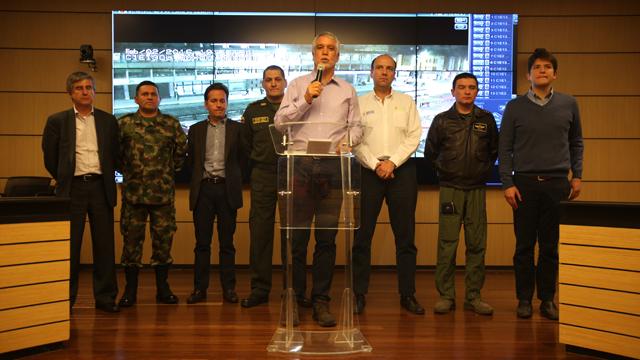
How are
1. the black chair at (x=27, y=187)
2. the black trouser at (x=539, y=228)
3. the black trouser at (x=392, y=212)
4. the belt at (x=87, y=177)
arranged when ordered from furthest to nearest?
the black chair at (x=27, y=187)
the black trouser at (x=392, y=212)
the belt at (x=87, y=177)
the black trouser at (x=539, y=228)

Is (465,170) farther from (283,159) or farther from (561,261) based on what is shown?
(283,159)

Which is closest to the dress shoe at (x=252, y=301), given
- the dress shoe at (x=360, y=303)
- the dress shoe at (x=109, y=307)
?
the dress shoe at (x=360, y=303)

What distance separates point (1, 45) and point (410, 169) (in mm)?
4423

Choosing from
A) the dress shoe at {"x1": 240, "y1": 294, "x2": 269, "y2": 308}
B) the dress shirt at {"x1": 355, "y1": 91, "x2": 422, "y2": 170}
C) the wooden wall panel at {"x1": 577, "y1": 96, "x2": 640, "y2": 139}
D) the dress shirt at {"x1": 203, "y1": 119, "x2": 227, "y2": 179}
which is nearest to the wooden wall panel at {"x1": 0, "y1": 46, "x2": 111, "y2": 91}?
the dress shirt at {"x1": 203, "y1": 119, "x2": 227, "y2": 179}

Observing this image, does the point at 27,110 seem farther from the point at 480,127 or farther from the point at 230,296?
the point at 480,127

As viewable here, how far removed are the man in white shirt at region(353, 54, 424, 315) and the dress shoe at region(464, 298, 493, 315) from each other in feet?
1.20

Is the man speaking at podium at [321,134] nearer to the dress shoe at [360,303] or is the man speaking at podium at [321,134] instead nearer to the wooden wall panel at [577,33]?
the dress shoe at [360,303]

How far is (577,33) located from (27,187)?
5461mm

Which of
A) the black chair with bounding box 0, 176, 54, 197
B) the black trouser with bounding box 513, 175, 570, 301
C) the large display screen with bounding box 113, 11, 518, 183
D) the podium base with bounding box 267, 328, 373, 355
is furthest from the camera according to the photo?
the large display screen with bounding box 113, 11, 518, 183

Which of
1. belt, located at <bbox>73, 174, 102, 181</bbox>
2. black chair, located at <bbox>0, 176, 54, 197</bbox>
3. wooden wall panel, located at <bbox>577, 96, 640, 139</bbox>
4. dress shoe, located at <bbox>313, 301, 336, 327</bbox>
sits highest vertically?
wooden wall panel, located at <bbox>577, 96, 640, 139</bbox>

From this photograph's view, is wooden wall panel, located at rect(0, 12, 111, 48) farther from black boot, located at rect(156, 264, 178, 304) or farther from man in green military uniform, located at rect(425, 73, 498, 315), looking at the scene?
man in green military uniform, located at rect(425, 73, 498, 315)

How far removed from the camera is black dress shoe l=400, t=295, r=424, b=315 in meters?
4.10

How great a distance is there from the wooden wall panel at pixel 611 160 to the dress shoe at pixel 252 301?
143 inches

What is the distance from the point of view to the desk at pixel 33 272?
9.75 ft
